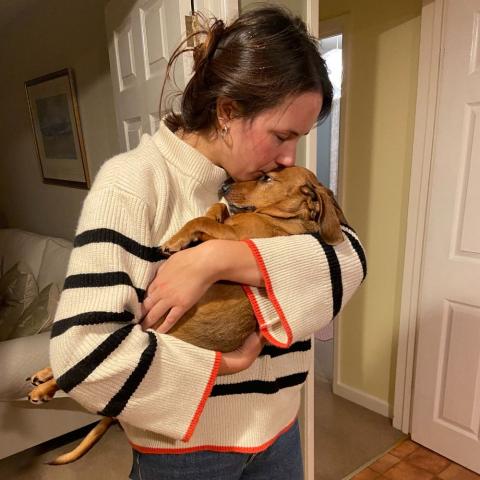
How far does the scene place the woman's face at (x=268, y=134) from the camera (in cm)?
84

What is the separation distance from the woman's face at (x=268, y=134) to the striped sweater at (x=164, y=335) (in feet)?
0.19

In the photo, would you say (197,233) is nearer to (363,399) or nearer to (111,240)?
(111,240)

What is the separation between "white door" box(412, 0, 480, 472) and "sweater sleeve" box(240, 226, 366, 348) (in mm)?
1389

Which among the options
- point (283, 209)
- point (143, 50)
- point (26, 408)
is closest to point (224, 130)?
point (283, 209)

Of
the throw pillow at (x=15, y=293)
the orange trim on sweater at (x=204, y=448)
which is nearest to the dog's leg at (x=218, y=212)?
the orange trim on sweater at (x=204, y=448)

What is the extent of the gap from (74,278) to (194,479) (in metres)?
0.51

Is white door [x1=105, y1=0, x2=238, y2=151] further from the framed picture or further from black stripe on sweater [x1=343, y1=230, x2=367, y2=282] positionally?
the framed picture

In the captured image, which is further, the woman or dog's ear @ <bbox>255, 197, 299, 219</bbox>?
dog's ear @ <bbox>255, 197, 299, 219</bbox>

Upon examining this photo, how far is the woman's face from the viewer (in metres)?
0.84

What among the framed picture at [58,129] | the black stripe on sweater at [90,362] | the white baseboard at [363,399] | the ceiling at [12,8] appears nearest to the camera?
the black stripe on sweater at [90,362]

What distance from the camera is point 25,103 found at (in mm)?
3525

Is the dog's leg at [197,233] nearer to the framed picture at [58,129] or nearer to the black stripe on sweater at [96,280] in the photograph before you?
the black stripe on sweater at [96,280]

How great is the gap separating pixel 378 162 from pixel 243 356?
6.22 ft

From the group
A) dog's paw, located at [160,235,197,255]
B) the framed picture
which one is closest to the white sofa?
the framed picture
